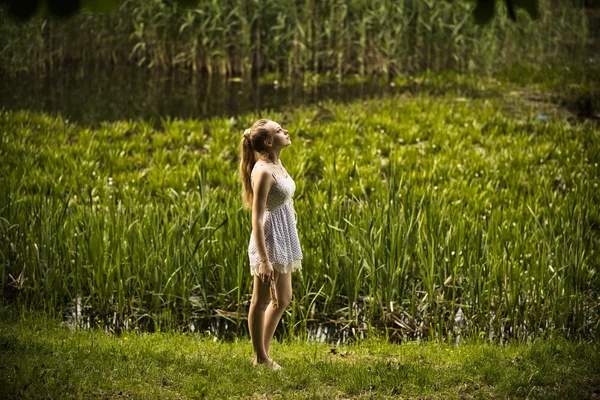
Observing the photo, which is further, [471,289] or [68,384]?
[471,289]

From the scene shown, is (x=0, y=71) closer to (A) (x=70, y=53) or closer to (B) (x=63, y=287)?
(A) (x=70, y=53)

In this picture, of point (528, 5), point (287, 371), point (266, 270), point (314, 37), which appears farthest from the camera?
point (314, 37)

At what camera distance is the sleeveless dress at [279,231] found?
426cm

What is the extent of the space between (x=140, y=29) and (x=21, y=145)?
6348mm

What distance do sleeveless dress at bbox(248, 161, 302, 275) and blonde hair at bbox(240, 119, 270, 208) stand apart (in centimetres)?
11

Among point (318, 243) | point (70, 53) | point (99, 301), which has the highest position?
point (70, 53)

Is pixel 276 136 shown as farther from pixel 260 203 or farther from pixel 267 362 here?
pixel 267 362

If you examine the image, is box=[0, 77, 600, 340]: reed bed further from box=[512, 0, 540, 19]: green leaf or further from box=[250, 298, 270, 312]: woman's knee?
box=[512, 0, 540, 19]: green leaf

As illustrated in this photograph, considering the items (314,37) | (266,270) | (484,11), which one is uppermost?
(484,11)

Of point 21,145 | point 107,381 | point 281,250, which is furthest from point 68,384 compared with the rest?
point 21,145

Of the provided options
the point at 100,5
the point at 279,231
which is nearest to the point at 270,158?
the point at 279,231

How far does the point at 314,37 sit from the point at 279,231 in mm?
11431

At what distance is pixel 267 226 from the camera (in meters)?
4.32

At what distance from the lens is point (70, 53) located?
16.4m
